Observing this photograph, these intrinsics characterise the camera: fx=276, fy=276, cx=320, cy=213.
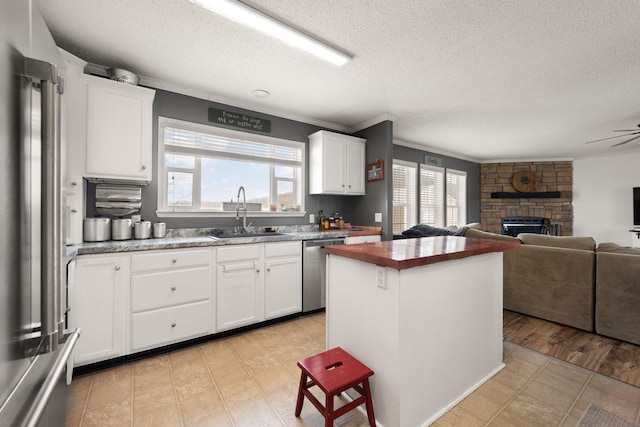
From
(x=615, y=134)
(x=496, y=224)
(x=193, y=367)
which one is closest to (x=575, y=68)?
(x=615, y=134)

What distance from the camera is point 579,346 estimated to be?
250 centimetres

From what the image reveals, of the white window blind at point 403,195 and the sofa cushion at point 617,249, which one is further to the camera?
the white window blind at point 403,195

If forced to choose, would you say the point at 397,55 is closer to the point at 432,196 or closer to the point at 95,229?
the point at 95,229

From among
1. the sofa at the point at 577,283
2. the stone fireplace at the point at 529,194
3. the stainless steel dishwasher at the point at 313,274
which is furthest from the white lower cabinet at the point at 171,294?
the stone fireplace at the point at 529,194

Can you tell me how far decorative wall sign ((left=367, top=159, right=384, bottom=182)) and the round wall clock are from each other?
16.1 feet

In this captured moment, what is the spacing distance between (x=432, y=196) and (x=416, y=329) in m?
5.06

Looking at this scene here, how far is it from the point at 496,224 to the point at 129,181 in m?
7.77

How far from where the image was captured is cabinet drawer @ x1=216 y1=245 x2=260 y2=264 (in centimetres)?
267

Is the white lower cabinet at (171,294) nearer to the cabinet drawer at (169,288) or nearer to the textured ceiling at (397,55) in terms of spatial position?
the cabinet drawer at (169,288)

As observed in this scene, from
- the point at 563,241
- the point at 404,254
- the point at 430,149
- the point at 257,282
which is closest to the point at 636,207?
the point at 430,149

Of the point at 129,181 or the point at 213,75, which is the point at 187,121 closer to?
the point at 213,75

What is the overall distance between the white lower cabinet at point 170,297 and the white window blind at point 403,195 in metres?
3.81

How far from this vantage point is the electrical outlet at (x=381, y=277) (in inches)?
60.2

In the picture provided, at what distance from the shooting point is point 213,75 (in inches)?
110
